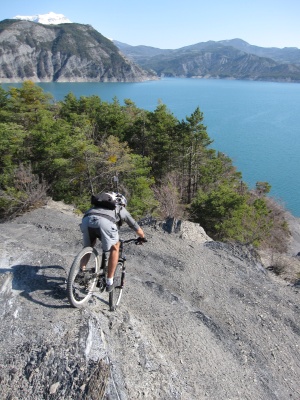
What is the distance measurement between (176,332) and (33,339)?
2.55 meters

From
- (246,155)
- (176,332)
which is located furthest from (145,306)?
(246,155)

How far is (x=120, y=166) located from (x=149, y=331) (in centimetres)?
1463

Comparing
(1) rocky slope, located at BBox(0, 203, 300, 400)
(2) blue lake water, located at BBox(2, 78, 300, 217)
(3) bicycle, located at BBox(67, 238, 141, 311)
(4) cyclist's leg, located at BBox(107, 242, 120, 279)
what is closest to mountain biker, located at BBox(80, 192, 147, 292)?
(4) cyclist's leg, located at BBox(107, 242, 120, 279)

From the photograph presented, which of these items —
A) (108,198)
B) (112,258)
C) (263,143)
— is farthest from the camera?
(263,143)

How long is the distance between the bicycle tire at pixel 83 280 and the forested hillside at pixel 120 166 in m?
9.27

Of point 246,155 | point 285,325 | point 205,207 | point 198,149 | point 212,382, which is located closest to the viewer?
point 212,382

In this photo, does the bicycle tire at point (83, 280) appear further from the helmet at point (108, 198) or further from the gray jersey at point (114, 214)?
the helmet at point (108, 198)

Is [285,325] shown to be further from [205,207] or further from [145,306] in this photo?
[205,207]

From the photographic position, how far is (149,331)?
5555 millimetres

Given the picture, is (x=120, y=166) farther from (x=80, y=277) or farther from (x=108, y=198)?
(x=80, y=277)

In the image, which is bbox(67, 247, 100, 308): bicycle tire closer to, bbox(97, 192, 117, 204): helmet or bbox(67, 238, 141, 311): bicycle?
bbox(67, 238, 141, 311): bicycle

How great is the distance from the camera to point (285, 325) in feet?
24.7

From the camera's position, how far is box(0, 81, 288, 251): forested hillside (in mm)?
18641

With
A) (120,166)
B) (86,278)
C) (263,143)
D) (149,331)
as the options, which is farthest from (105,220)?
(263,143)
